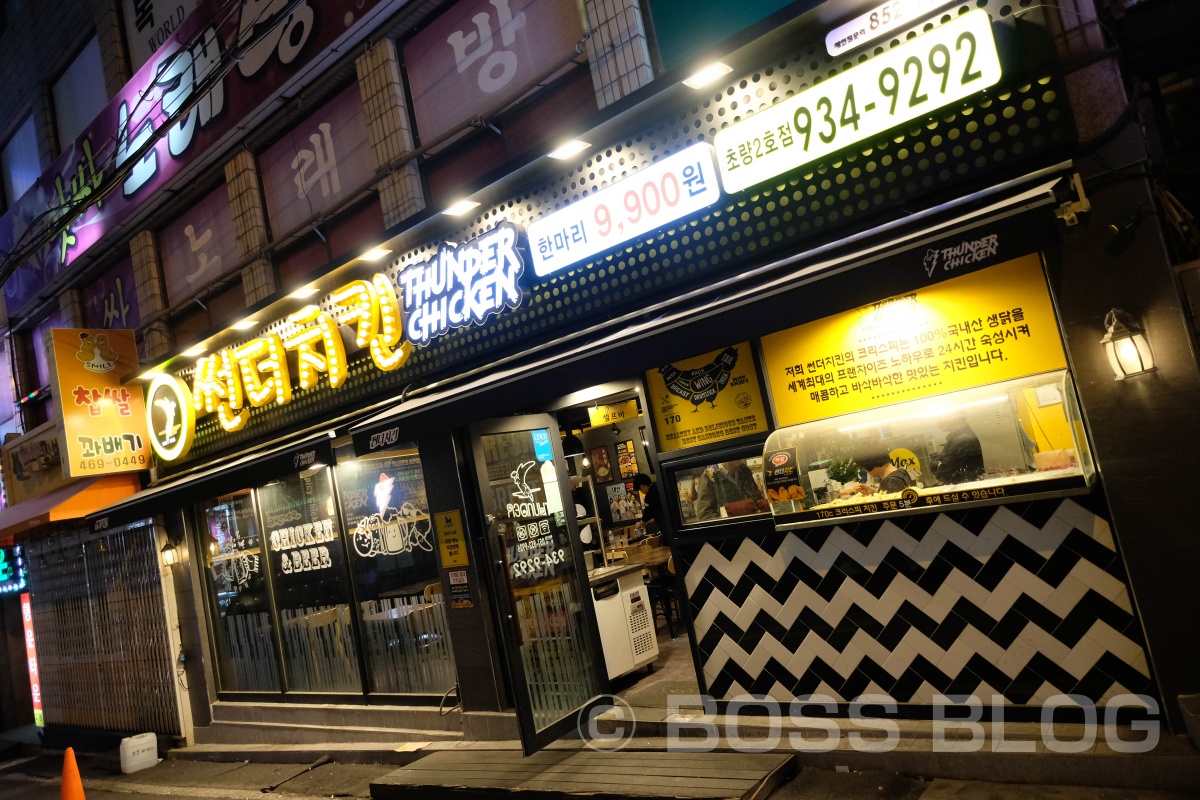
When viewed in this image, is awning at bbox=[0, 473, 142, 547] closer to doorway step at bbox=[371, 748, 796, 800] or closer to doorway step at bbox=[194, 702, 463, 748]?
doorway step at bbox=[194, 702, 463, 748]

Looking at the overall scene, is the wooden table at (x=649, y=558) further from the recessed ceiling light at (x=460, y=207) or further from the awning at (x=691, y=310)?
the recessed ceiling light at (x=460, y=207)

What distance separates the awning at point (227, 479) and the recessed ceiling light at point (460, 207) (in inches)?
106

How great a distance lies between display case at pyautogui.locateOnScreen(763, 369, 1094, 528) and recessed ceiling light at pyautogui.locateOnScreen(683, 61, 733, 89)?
2783mm

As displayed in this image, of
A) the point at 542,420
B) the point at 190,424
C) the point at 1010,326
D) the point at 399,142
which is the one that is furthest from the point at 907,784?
the point at 190,424

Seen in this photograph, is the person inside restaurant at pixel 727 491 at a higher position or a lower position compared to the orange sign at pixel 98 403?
lower

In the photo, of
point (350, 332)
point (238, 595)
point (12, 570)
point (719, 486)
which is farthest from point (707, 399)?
point (12, 570)

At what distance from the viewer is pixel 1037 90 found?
4.80m

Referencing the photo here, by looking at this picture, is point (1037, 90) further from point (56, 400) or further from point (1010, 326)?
point (56, 400)

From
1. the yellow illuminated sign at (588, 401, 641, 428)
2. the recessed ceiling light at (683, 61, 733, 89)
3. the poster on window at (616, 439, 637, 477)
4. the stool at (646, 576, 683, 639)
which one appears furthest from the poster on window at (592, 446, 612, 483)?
the recessed ceiling light at (683, 61, 733, 89)

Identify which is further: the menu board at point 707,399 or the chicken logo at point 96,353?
the chicken logo at point 96,353

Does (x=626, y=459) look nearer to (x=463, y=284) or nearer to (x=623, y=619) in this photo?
(x=623, y=619)

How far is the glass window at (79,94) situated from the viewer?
1358cm

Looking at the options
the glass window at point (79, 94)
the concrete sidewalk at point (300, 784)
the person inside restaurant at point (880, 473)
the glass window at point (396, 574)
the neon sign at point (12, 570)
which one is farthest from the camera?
the neon sign at point (12, 570)

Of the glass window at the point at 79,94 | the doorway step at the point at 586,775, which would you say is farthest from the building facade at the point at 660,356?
the glass window at the point at 79,94
